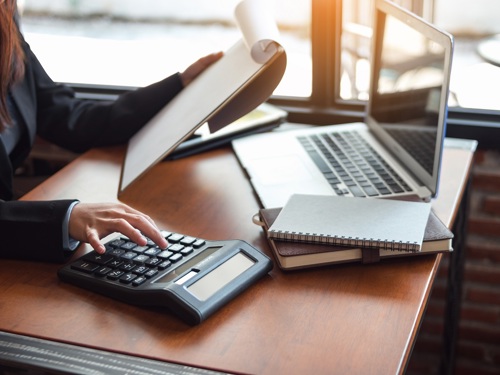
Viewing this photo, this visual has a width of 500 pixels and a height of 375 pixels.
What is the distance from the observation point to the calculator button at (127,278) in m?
0.94

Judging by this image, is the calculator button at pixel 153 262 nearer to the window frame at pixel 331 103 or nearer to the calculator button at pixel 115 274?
the calculator button at pixel 115 274

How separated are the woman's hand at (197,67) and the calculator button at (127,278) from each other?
594mm

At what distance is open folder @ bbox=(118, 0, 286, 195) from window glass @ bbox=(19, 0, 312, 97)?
68cm

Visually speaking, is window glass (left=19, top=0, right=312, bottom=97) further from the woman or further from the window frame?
the woman

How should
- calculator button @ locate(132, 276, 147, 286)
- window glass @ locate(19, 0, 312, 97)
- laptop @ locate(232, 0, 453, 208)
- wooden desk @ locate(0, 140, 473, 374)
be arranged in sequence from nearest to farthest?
wooden desk @ locate(0, 140, 473, 374) → calculator button @ locate(132, 276, 147, 286) → laptop @ locate(232, 0, 453, 208) → window glass @ locate(19, 0, 312, 97)

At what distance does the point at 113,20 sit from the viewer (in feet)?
7.13

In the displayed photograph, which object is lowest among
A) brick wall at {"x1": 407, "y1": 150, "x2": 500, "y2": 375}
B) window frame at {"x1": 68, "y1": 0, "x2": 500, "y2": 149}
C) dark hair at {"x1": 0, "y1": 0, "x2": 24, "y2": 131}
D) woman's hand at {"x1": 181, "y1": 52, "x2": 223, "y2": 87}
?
brick wall at {"x1": 407, "y1": 150, "x2": 500, "y2": 375}

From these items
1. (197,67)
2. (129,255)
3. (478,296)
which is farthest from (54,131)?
(478,296)

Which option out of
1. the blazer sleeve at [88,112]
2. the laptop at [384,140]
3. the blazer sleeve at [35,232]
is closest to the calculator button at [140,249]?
the blazer sleeve at [35,232]

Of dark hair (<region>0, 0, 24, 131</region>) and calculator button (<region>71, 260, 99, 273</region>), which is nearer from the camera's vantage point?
calculator button (<region>71, 260, 99, 273</region>)

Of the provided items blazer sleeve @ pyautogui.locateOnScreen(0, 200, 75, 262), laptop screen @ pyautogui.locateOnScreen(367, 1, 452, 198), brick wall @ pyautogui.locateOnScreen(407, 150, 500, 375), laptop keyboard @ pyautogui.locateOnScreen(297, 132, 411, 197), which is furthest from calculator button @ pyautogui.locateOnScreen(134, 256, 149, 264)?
brick wall @ pyautogui.locateOnScreen(407, 150, 500, 375)

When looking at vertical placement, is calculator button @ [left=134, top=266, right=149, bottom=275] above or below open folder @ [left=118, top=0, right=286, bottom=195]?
below

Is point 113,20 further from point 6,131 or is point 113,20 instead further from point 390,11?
point 390,11

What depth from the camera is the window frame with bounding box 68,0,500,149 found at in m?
1.61
